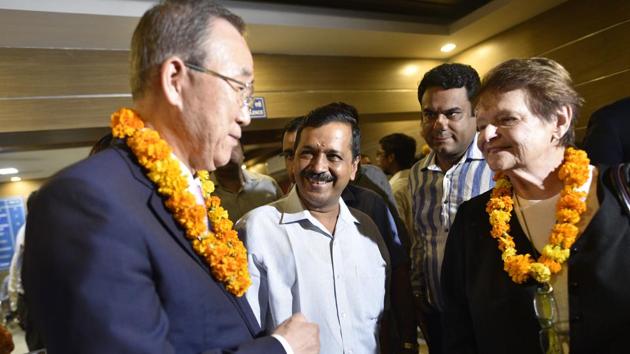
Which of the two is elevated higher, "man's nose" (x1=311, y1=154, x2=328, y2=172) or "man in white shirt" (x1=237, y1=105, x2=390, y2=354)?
"man's nose" (x1=311, y1=154, x2=328, y2=172)

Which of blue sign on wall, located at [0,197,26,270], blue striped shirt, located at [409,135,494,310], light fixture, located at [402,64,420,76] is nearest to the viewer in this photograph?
blue striped shirt, located at [409,135,494,310]

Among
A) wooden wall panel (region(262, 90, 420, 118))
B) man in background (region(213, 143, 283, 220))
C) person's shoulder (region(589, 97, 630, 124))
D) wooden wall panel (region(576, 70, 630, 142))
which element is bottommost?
man in background (region(213, 143, 283, 220))

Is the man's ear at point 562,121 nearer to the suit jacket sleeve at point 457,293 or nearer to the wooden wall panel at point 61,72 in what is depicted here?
the suit jacket sleeve at point 457,293

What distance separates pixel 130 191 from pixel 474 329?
1243 millimetres

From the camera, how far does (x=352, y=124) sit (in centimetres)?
194

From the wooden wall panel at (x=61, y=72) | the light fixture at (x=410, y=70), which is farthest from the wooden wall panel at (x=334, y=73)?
the wooden wall panel at (x=61, y=72)

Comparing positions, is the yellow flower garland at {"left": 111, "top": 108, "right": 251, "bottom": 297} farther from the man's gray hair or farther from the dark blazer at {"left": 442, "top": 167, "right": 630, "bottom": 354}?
the dark blazer at {"left": 442, "top": 167, "right": 630, "bottom": 354}

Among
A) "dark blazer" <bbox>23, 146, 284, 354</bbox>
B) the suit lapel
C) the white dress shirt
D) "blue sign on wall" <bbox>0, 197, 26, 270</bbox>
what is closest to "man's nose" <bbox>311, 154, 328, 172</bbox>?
the white dress shirt

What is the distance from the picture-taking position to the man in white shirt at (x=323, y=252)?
1626 mm

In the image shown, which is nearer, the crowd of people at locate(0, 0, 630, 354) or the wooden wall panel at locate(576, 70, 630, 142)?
the crowd of people at locate(0, 0, 630, 354)

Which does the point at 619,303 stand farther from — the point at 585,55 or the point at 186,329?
the point at 585,55

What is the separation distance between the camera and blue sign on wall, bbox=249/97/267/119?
4.48 metres

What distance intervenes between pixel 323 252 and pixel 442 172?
86cm

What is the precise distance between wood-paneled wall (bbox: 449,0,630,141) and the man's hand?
3873 millimetres
